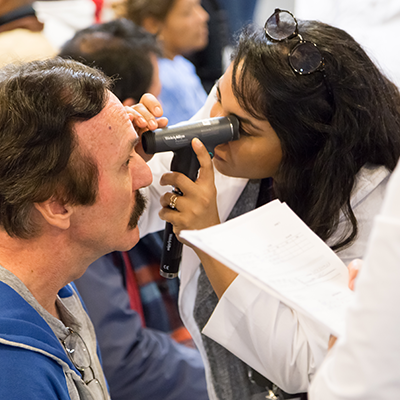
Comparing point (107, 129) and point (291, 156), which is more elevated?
point (107, 129)

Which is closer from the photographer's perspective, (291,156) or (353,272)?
(353,272)

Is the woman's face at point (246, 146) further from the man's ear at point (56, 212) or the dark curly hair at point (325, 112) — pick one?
the man's ear at point (56, 212)

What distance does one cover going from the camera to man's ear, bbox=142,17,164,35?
3.03 m

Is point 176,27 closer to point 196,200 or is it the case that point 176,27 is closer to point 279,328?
point 196,200

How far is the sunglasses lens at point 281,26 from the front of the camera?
45.4 inches

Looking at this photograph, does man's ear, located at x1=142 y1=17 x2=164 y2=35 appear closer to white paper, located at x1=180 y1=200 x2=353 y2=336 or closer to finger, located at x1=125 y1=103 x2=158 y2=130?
finger, located at x1=125 y1=103 x2=158 y2=130

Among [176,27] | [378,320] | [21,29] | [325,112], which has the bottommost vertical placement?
[176,27]

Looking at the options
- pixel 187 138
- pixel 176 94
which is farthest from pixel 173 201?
pixel 176 94

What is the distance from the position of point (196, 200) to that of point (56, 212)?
31cm

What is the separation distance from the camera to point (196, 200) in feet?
3.59

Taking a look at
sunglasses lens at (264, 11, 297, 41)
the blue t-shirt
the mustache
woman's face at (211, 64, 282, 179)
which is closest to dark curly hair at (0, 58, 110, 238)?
the mustache

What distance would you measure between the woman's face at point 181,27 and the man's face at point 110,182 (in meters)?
2.08

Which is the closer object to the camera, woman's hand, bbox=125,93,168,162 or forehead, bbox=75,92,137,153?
forehead, bbox=75,92,137,153

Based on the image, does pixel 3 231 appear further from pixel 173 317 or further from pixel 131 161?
pixel 173 317
